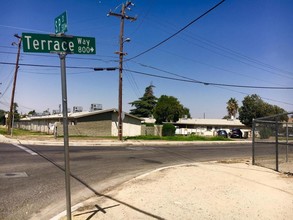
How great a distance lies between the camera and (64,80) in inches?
201

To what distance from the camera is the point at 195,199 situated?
Answer: 23.5ft

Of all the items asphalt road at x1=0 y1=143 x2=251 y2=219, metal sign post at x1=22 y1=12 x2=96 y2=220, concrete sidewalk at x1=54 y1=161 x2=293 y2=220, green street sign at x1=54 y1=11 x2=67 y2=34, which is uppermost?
green street sign at x1=54 y1=11 x2=67 y2=34

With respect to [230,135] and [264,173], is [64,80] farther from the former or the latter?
[230,135]

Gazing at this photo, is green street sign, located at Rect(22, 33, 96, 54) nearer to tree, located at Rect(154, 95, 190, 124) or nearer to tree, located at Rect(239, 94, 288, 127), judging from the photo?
tree, located at Rect(154, 95, 190, 124)

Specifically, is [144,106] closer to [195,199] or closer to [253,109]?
[253,109]

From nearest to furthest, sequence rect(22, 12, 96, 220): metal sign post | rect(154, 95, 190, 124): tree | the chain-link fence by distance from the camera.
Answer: rect(22, 12, 96, 220): metal sign post → the chain-link fence → rect(154, 95, 190, 124): tree

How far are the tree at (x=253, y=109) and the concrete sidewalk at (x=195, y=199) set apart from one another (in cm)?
5783

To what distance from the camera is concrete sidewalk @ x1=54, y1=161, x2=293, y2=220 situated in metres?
6.11

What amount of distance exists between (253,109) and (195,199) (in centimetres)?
6202

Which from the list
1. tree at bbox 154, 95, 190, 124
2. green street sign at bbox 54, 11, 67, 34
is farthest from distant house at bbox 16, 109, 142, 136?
green street sign at bbox 54, 11, 67, 34

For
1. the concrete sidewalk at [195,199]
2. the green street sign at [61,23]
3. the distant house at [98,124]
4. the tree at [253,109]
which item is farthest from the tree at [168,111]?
the green street sign at [61,23]

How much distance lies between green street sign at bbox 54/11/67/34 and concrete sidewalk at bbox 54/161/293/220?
10.4 ft

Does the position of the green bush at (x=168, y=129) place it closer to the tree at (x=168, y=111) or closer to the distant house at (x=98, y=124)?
the distant house at (x=98, y=124)

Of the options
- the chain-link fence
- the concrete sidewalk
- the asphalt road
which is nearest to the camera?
the concrete sidewalk
